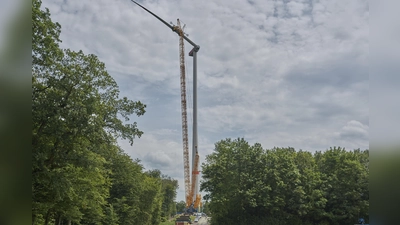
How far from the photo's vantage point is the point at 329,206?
2656cm

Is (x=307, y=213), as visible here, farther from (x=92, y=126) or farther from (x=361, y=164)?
(x=92, y=126)

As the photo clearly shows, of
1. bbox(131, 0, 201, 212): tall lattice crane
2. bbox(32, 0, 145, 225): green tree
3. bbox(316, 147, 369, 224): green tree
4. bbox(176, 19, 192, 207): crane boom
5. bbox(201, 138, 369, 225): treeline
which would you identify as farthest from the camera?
bbox(176, 19, 192, 207): crane boom

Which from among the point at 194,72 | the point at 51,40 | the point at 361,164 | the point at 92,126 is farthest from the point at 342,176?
the point at 194,72

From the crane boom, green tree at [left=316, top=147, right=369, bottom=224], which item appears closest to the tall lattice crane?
the crane boom

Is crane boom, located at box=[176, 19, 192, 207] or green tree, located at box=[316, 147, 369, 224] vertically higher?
crane boom, located at box=[176, 19, 192, 207]

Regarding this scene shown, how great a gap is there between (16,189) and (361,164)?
88.2ft

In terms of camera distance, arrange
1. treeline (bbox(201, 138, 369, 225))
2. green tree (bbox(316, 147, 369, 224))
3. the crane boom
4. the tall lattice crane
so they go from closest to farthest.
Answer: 1. green tree (bbox(316, 147, 369, 224))
2. treeline (bbox(201, 138, 369, 225))
3. the tall lattice crane
4. the crane boom

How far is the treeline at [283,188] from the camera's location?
25.9 meters

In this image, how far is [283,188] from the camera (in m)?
26.5

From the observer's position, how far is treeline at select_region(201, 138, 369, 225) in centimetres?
2585

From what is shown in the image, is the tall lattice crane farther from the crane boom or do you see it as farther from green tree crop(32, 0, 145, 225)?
green tree crop(32, 0, 145, 225)

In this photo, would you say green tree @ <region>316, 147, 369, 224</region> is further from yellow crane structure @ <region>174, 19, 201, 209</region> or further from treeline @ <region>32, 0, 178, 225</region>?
yellow crane structure @ <region>174, 19, 201, 209</region>

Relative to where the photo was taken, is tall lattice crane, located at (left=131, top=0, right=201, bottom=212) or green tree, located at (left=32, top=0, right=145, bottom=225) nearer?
green tree, located at (left=32, top=0, right=145, bottom=225)

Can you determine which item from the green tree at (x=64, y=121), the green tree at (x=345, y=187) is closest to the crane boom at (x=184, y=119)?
the green tree at (x=345, y=187)
